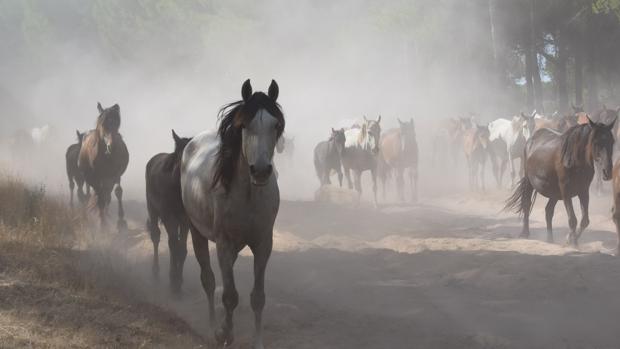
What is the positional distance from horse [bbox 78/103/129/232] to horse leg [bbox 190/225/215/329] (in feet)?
21.8

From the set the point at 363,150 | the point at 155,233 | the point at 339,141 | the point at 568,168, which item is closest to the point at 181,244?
the point at 155,233

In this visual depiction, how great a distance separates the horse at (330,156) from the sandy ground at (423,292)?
893 centimetres

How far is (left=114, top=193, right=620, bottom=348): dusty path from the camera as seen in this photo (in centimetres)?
645

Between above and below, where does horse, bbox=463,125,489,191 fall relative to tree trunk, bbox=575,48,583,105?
below

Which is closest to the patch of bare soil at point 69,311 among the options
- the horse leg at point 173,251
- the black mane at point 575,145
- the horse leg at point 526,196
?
the horse leg at point 173,251

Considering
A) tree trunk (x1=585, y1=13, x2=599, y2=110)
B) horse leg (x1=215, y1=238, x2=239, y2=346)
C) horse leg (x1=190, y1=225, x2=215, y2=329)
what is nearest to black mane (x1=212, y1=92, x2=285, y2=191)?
horse leg (x1=215, y1=238, x2=239, y2=346)

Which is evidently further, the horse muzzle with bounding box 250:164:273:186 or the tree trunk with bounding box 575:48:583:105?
the tree trunk with bounding box 575:48:583:105

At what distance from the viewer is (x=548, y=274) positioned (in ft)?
27.6

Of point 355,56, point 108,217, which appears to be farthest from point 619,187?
point 355,56

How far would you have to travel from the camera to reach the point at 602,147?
428 inches

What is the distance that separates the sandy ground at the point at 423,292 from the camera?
646cm

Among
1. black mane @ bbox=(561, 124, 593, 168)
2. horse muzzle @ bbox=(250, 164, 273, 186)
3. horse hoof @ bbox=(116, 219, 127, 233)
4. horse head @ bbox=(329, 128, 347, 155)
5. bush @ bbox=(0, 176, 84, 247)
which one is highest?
horse head @ bbox=(329, 128, 347, 155)

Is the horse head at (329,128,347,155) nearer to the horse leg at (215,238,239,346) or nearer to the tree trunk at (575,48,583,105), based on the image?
the horse leg at (215,238,239,346)

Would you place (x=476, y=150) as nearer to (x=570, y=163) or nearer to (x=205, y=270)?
(x=570, y=163)
